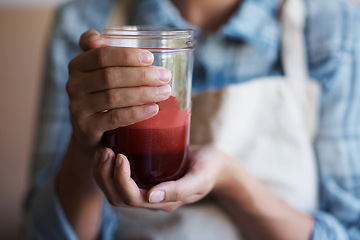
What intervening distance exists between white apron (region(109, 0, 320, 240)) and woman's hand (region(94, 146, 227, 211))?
0.72 ft

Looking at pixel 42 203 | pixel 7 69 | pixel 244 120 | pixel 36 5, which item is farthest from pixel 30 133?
pixel 244 120

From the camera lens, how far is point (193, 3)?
109 centimetres

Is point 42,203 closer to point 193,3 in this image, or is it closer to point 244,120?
point 244,120

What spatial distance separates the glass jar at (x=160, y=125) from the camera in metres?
0.58

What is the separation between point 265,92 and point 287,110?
0.22 ft

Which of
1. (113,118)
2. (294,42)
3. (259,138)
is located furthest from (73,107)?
(294,42)

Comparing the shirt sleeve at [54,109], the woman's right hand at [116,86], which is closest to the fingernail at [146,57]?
the woman's right hand at [116,86]

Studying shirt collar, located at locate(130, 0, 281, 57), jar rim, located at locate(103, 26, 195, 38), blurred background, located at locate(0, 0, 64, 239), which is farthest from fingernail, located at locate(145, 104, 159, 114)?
blurred background, located at locate(0, 0, 64, 239)

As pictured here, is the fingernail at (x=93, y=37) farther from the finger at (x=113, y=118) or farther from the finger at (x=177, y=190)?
the finger at (x=177, y=190)

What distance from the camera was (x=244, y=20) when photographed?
3.34ft

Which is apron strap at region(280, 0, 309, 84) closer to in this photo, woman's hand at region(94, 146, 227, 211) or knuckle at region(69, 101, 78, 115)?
woman's hand at region(94, 146, 227, 211)

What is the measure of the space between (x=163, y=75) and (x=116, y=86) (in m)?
0.07

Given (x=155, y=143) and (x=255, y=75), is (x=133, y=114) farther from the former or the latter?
(x=255, y=75)

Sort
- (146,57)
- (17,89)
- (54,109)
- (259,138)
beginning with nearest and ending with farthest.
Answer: (146,57)
(259,138)
(54,109)
(17,89)
